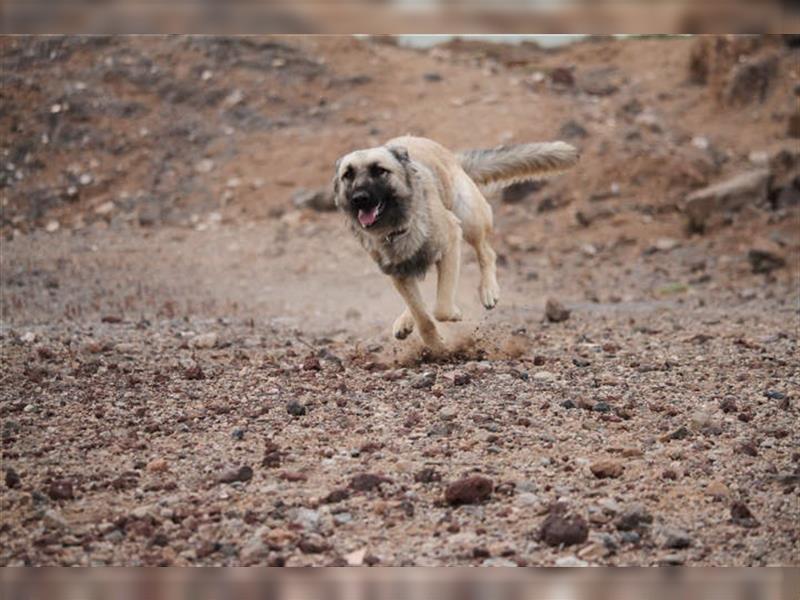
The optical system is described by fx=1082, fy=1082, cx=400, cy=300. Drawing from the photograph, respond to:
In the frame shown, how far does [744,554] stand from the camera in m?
4.26

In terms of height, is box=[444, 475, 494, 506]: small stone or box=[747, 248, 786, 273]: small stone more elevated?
box=[747, 248, 786, 273]: small stone

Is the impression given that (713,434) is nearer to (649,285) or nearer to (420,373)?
(420,373)

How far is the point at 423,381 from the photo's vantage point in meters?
7.10

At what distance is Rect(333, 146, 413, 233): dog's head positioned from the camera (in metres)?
7.69

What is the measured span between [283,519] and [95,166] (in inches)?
665

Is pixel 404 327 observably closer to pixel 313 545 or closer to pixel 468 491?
pixel 468 491

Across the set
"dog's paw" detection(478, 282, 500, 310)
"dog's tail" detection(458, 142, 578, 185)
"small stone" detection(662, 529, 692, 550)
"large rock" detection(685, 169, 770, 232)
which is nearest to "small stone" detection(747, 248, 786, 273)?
"large rock" detection(685, 169, 770, 232)

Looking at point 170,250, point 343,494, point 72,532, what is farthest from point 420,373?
point 170,250

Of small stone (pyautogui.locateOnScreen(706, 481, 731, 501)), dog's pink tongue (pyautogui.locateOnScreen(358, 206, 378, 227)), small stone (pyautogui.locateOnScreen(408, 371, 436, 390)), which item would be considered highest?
dog's pink tongue (pyautogui.locateOnScreen(358, 206, 378, 227))

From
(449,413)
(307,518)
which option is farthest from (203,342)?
(307,518)

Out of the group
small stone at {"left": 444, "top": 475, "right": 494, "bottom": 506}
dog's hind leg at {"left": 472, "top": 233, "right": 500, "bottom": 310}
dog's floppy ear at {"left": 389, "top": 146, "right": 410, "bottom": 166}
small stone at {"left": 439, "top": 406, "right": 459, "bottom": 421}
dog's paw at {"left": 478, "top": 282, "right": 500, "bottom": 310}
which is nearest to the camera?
small stone at {"left": 444, "top": 475, "right": 494, "bottom": 506}

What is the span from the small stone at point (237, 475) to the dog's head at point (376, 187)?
9.55 ft

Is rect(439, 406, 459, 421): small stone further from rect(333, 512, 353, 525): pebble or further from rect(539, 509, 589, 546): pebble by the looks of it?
rect(539, 509, 589, 546): pebble

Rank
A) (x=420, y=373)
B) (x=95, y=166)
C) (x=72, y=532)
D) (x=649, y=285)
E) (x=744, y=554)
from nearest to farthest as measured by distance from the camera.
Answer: (x=744, y=554) < (x=72, y=532) < (x=420, y=373) < (x=649, y=285) < (x=95, y=166)
